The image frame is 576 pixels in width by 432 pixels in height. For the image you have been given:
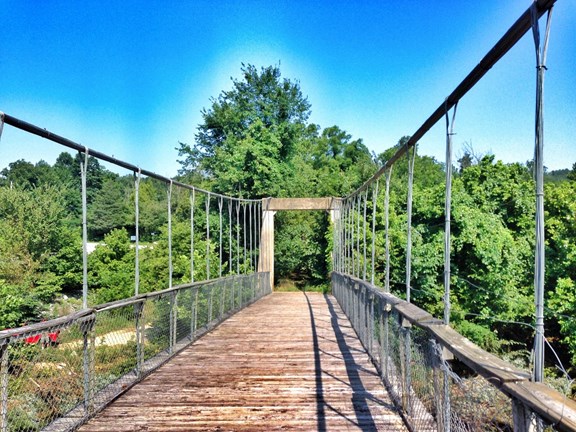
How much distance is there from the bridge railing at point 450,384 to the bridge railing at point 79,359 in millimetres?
2022

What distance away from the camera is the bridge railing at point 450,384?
1.21 metres

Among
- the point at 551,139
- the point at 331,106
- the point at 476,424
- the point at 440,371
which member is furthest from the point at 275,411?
the point at 331,106

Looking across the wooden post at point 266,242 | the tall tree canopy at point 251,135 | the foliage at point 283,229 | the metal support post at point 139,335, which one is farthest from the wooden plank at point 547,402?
the tall tree canopy at point 251,135

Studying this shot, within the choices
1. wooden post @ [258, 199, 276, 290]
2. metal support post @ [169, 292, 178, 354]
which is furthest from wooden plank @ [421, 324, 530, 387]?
wooden post @ [258, 199, 276, 290]

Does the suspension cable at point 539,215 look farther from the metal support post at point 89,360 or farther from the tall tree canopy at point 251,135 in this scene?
the tall tree canopy at point 251,135

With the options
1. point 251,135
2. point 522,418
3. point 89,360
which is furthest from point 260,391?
point 251,135

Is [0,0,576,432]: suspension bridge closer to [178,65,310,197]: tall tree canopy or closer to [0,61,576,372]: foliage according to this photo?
[0,61,576,372]: foliage

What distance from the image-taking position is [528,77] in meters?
2.15

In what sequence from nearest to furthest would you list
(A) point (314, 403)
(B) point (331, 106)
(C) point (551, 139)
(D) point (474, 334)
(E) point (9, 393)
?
(C) point (551, 139), (E) point (9, 393), (A) point (314, 403), (D) point (474, 334), (B) point (331, 106)

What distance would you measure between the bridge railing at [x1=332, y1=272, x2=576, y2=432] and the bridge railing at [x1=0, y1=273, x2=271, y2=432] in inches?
79.6

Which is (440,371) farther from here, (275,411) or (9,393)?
(9,393)

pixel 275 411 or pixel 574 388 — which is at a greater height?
pixel 275 411

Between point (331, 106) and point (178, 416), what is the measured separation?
102ft

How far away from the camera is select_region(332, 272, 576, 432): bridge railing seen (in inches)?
47.5
